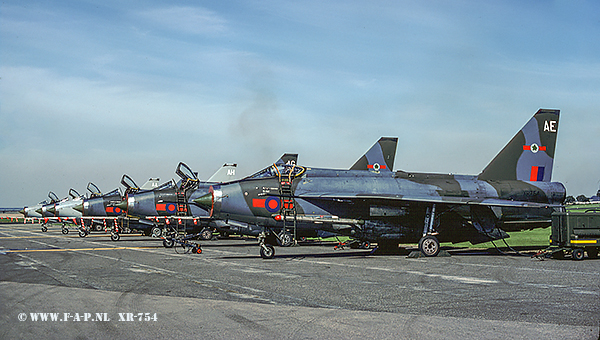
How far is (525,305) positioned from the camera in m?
8.62

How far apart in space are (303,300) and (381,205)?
9389 mm

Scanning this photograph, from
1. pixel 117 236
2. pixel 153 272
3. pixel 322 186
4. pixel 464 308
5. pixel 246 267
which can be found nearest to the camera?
pixel 464 308

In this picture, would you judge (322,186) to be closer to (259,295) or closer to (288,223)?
(288,223)

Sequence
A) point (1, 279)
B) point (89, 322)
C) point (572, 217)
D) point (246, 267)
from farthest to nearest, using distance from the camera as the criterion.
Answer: point (572, 217) < point (246, 267) < point (1, 279) < point (89, 322)

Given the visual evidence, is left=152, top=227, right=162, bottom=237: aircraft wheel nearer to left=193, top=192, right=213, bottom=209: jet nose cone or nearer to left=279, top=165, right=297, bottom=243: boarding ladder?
left=193, top=192, right=213, bottom=209: jet nose cone

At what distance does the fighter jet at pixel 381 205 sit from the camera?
17.8 meters

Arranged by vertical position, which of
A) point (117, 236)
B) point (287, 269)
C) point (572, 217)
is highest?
point (572, 217)

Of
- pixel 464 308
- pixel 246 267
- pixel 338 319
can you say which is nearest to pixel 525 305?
pixel 464 308

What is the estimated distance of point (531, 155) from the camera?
68.4 ft

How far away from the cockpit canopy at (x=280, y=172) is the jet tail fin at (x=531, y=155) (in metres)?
7.88

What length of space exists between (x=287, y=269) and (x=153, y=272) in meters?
3.62

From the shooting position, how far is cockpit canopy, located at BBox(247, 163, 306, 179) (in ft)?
60.6

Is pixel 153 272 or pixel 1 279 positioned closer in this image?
pixel 1 279

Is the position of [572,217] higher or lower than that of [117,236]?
higher
